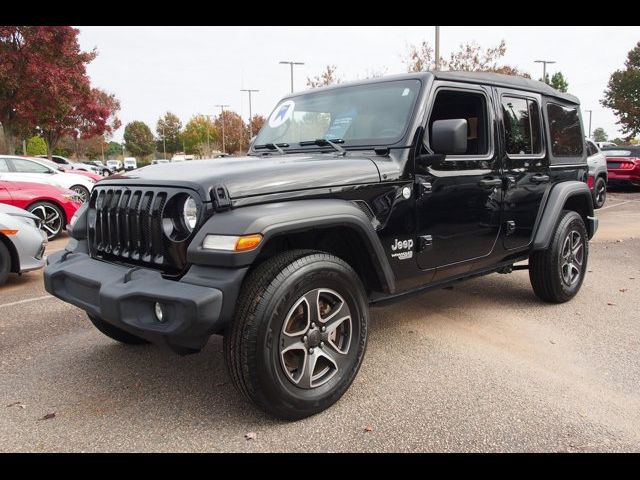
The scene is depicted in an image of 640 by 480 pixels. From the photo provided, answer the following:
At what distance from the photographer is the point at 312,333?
2832 millimetres

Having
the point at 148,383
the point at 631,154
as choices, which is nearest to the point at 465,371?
the point at 148,383

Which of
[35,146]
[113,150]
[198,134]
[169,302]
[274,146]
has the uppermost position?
[198,134]

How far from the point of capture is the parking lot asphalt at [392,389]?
2.64 metres

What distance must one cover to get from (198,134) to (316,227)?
253 feet

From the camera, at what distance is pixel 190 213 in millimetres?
2707

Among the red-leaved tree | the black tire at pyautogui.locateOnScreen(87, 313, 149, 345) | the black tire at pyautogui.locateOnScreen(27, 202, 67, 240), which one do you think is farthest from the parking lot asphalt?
the red-leaved tree

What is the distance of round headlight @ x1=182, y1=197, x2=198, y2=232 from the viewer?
268cm

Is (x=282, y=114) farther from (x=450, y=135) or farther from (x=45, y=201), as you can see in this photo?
(x=45, y=201)

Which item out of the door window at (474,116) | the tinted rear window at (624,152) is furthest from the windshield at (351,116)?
the tinted rear window at (624,152)

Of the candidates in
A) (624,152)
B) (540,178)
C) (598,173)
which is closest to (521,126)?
(540,178)

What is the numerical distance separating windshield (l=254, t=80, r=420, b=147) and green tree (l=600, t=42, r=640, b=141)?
4823 centimetres

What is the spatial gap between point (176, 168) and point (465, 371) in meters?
2.24

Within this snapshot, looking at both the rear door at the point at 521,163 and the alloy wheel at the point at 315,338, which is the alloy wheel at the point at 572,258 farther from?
the alloy wheel at the point at 315,338

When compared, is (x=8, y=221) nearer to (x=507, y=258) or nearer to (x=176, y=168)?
(x=176, y=168)
